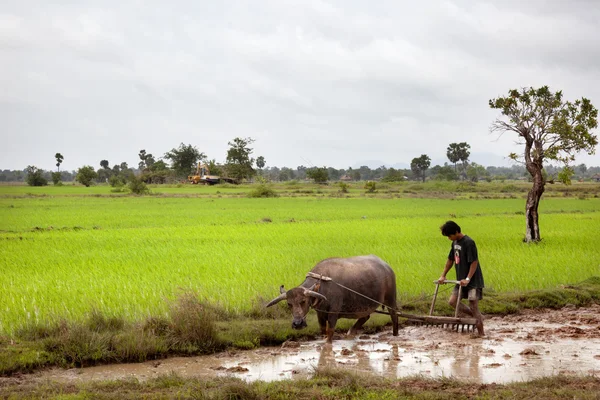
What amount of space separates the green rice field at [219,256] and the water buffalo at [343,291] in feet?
5.56

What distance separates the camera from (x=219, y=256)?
12594mm

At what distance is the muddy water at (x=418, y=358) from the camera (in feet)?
18.5

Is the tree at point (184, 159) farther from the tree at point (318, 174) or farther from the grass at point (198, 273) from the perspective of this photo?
the grass at point (198, 273)

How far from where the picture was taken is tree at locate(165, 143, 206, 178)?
86875 mm

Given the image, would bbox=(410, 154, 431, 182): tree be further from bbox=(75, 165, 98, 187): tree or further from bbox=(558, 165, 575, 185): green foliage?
bbox=(558, 165, 575, 185): green foliage

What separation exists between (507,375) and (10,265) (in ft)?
32.4

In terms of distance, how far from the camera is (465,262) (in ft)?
22.4

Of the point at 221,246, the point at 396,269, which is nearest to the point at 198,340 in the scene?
the point at 396,269

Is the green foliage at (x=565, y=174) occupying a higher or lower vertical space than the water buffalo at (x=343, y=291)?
higher

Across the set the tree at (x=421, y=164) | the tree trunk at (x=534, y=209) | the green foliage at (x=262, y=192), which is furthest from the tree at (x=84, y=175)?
the tree trunk at (x=534, y=209)

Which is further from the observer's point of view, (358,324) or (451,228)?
(358,324)

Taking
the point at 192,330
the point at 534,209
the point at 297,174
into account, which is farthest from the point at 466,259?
the point at 297,174

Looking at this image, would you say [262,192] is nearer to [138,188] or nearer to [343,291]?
[138,188]

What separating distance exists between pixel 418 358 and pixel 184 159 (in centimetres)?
8376
